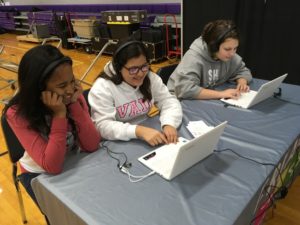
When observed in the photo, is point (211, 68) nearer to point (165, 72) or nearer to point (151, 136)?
point (165, 72)

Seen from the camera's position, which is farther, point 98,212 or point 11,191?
point 11,191

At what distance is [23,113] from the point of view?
1001mm

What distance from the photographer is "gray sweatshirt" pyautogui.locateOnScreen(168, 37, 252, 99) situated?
1705 millimetres

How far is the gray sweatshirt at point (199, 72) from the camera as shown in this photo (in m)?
1.71

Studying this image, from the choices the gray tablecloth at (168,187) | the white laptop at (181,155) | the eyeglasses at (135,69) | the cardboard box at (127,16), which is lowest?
the gray tablecloth at (168,187)

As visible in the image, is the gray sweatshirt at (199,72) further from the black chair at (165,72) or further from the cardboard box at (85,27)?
the cardboard box at (85,27)

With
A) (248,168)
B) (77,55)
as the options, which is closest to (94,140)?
(248,168)

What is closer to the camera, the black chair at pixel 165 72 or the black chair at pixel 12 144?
the black chair at pixel 12 144

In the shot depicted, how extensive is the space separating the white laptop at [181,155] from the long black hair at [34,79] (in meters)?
0.46

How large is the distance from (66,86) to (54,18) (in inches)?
269

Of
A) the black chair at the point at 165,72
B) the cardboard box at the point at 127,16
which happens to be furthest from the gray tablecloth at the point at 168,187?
the cardboard box at the point at 127,16

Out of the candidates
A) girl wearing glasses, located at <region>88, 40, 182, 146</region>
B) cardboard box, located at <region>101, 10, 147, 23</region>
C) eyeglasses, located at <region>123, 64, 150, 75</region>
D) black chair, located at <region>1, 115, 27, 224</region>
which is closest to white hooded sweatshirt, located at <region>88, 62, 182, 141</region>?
girl wearing glasses, located at <region>88, 40, 182, 146</region>

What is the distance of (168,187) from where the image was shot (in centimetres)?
91

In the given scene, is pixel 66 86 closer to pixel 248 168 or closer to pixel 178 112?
pixel 178 112
